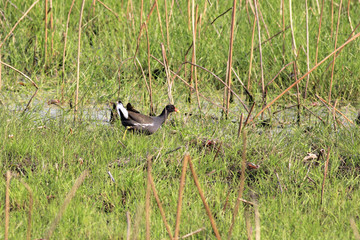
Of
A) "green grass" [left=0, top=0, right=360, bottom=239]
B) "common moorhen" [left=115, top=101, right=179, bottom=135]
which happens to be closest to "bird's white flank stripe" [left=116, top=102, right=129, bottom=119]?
"common moorhen" [left=115, top=101, right=179, bottom=135]

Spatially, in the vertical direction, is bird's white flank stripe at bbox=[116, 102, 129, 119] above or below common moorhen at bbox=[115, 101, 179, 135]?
above

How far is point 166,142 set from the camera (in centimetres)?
355

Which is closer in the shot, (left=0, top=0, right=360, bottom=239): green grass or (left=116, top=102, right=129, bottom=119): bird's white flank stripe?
(left=0, top=0, right=360, bottom=239): green grass

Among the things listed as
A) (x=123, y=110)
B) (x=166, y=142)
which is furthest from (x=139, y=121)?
(x=166, y=142)

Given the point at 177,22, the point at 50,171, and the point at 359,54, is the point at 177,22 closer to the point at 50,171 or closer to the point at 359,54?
the point at 359,54

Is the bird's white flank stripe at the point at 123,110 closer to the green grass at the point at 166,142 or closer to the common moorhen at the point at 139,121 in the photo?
the common moorhen at the point at 139,121

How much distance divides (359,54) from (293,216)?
2643 millimetres

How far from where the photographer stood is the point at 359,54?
15.9ft

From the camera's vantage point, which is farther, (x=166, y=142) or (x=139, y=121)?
(x=139, y=121)

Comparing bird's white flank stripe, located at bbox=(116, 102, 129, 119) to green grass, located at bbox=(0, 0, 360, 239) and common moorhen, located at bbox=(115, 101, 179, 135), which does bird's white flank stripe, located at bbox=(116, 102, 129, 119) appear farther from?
green grass, located at bbox=(0, 0, 360, 239)

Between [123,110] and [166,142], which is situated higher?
[123,110]

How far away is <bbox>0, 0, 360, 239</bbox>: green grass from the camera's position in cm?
270

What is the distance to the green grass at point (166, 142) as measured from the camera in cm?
270

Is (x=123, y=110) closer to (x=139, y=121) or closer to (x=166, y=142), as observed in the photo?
(x=139, y=121)
